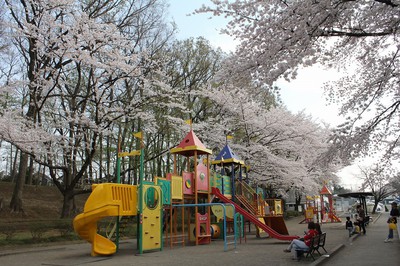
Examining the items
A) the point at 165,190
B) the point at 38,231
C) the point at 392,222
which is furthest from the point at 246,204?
the point at 38,231

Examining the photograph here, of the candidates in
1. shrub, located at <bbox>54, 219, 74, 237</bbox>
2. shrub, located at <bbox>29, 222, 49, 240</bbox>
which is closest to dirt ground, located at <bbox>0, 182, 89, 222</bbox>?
shrub, located at <bbox>54, 219, 74, 237</bbox>

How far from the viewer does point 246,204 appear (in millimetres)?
18078

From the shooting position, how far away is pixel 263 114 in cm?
2588

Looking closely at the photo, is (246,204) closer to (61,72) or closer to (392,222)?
(392,222)

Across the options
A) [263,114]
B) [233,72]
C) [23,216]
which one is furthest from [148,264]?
[263,114]

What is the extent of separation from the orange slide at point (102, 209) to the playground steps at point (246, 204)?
7.44 meters

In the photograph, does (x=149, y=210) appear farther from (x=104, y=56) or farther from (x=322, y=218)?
(x=322, y=218)

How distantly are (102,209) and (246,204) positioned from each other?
9098 millimetres

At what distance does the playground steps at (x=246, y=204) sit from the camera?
58.3 ft

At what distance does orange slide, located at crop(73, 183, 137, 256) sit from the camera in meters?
11.0

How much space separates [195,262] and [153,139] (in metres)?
20.5

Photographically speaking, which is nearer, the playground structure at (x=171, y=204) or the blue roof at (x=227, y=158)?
the playground structure at (x=171, y=204)

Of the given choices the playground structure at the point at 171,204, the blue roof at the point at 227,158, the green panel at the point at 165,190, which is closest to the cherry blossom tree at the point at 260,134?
the blue roof at the point at 227,158

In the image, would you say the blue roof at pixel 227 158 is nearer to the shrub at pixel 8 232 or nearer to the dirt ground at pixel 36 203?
the shrub at pixel 8 232
